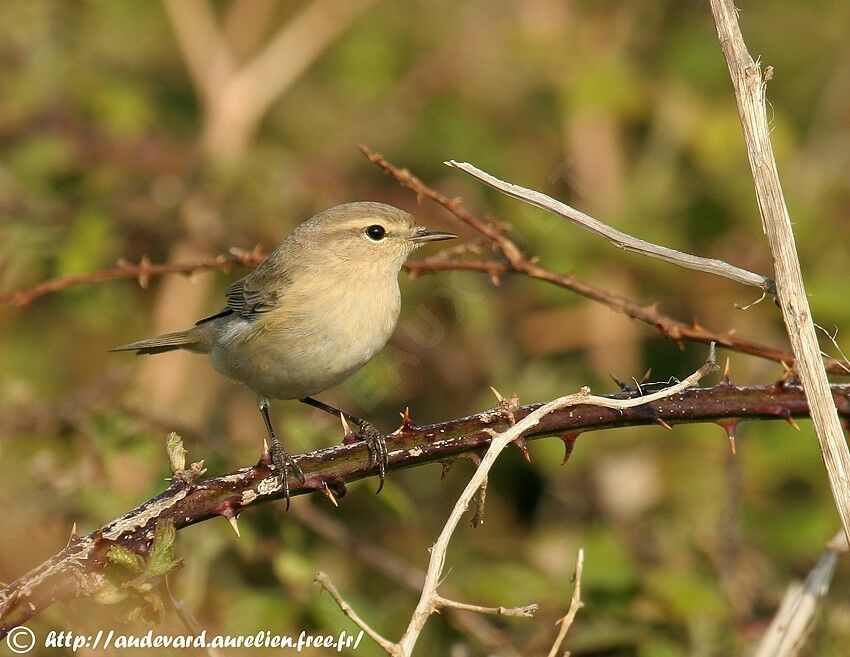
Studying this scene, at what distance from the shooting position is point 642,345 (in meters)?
7.96

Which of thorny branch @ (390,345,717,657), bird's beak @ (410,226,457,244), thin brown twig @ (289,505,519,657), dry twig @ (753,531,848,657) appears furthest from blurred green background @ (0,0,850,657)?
thorny branch @ (390,345,717,657)

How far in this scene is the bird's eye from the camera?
553cm

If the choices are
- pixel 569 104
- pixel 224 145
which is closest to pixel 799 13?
pixel 569 104

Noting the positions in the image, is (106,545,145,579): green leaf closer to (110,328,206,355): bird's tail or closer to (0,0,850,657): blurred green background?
(0,0,850,657): blurred green background

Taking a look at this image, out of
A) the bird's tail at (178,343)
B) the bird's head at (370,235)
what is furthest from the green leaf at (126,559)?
the bird's tail at (178,343)

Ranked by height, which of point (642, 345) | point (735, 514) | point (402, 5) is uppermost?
point (402, 5)

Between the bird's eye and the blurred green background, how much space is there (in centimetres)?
47

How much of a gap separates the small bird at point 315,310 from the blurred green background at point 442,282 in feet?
0.99

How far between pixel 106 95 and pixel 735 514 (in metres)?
5.02

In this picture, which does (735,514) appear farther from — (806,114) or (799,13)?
(799,13)

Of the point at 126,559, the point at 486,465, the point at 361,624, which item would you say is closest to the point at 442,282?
the point at 486,465

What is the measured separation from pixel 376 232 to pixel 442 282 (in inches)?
69.3

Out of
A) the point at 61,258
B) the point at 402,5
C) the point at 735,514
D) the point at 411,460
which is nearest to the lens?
the point at 411,460

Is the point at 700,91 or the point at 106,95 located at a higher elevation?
the point at 700,91
